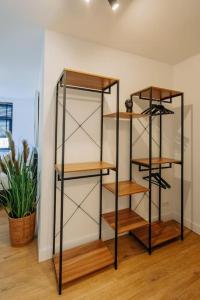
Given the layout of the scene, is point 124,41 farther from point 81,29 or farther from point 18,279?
point 18,279

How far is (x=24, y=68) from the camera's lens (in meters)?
3.07

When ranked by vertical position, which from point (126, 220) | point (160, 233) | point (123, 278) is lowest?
point (123, 278)

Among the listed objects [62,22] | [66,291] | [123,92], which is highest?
[62,22]

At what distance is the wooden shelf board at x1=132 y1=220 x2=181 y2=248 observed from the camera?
7.21ft

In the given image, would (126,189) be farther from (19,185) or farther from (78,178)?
(19,185)

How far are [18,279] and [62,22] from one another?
256cm

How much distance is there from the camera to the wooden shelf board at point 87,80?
167cm

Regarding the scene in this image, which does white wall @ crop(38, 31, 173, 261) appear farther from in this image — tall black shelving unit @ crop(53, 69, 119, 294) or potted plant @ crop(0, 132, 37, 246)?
potted plant @ crop(0, 132, 37, 246)

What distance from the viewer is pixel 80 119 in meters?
2.11

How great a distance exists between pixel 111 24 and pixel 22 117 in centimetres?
465

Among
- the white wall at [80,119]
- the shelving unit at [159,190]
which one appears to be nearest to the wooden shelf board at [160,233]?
the shelving unit at [159,190]

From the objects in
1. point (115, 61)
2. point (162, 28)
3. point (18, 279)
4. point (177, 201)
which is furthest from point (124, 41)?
point (18, 279)

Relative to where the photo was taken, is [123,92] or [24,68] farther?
[24,68]

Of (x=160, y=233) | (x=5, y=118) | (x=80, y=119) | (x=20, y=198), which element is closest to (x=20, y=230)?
(x=20, y=198)
